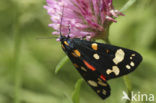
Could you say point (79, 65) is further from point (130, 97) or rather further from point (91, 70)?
point (130, 97)

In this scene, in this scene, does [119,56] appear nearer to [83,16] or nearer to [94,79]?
[94,79]

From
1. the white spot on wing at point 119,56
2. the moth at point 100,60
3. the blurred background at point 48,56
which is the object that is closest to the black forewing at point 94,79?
the moth at point 100,60

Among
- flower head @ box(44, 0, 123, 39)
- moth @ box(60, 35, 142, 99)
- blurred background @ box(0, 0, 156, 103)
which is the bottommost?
blurred background @ box(0, 0, 156, 103)

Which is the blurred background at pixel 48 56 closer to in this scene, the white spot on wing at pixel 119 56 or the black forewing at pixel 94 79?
the black forewing at pixel 94 79

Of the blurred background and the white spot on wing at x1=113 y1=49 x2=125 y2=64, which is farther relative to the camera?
the blurred background

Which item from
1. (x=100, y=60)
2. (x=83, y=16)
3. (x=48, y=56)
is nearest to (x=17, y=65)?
(x=48, y=56)

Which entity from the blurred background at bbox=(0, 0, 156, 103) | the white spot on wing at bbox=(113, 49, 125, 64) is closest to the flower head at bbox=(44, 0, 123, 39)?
the white spot on wing at bbox=(113, 49, 125, 64)

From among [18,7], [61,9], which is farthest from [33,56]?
[61,9]

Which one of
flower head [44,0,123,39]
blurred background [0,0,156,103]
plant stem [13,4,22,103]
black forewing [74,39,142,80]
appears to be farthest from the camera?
blurred background [0,0,156,103]

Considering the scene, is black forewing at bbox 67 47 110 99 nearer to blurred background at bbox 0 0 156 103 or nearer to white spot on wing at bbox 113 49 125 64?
white spot on wing at bbox 113 49 125 64
